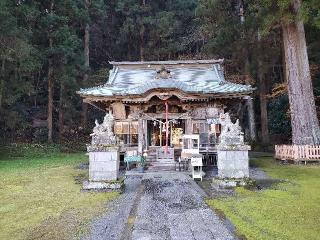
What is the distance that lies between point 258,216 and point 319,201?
2037 mm

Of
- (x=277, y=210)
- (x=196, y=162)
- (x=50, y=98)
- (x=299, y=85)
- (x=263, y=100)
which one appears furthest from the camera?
(x=50, y=98)

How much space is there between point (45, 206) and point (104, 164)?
6.97 ft

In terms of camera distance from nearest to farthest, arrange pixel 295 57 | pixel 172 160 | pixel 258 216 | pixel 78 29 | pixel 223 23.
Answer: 1. pixel 258 216
2. pixel 172 160
3. pixel 295 57
4. pixel 223 23
5. pixel 78 29

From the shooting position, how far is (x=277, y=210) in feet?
21.6

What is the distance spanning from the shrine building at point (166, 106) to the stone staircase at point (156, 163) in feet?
1.51

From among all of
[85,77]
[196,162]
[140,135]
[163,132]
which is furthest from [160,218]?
[85,77]

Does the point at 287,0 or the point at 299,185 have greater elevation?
the point at 287,0

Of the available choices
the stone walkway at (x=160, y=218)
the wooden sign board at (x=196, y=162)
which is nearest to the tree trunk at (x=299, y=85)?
the wooden sign board at (x=196, y=162)

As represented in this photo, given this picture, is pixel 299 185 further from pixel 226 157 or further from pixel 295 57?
pixel 295 57

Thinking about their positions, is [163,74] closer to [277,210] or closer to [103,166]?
[103,166]

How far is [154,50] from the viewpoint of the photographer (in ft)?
98.0

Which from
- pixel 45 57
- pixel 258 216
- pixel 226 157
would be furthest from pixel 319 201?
pixel 45 57

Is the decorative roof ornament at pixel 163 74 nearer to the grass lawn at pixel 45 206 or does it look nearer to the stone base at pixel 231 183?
the grass lawn at pixel 45 206

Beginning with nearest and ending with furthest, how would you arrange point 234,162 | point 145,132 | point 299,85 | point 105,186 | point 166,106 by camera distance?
point 105,186 → point 234,162 → point 166,106 → point 299,85 → point 145,132
